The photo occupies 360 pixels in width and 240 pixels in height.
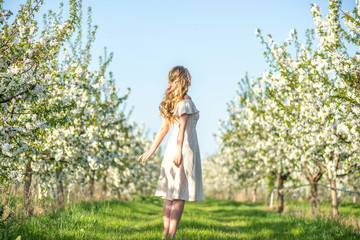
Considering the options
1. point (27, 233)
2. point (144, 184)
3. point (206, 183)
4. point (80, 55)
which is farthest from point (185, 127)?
point (206, 183)

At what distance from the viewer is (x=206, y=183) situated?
50625 mm

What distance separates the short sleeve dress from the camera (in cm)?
485

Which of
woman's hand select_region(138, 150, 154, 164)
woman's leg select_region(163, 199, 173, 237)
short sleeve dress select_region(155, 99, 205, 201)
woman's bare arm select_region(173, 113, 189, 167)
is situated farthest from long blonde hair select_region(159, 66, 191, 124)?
woman's leg select_region(163, 199, 173, 237)

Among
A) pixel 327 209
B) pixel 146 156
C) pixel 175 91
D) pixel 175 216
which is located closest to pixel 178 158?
pixel 146 156

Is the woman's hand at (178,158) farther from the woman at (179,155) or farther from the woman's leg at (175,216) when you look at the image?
the woman's leg at (175,216)

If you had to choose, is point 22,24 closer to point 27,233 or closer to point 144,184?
point 27,233

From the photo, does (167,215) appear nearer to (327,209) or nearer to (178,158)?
(178,158)

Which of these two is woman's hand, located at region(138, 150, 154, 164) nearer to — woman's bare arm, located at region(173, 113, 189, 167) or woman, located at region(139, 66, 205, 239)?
woman, located at region(139, 66, 205, 239)

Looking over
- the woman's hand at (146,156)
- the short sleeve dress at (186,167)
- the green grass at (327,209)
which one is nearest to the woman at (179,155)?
the short sleeve dress at (186,167)

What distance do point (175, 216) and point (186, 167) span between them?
2.29ft

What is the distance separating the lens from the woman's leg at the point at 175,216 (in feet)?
15.4

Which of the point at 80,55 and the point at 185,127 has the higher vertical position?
the point at 80,55

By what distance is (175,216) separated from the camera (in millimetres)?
4746

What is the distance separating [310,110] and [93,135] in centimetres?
580
